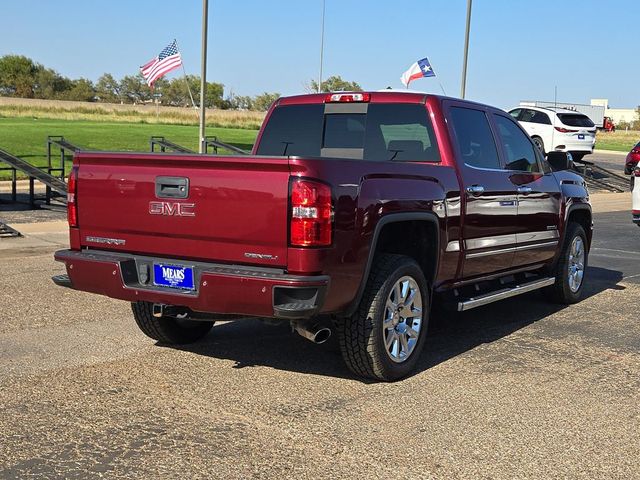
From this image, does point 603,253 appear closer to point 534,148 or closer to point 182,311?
point 534,148

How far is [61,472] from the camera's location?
3.79 meters

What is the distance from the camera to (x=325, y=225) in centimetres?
463

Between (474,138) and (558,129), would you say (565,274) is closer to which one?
(474,138)

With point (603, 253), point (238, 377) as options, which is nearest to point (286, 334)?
point (238, 377)

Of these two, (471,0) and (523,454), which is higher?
(471,0)

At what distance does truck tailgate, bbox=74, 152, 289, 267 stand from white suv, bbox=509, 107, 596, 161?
837 inches

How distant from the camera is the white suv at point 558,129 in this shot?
82.3 ft

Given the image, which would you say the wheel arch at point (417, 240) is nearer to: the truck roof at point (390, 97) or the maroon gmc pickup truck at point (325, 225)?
the maroon gmc pickup truck at point (325, 225)

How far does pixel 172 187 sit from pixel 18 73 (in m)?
111

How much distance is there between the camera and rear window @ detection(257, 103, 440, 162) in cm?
624

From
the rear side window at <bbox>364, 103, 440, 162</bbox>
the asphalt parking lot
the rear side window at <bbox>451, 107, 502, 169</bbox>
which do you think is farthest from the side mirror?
the rear side window at <bbox>364, 103, 440, 162</bbox>

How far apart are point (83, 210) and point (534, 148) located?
4301 mm

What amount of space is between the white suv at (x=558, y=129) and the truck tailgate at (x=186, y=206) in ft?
69.7

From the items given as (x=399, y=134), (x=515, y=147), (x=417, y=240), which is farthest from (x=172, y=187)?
(x=515, y=147)
